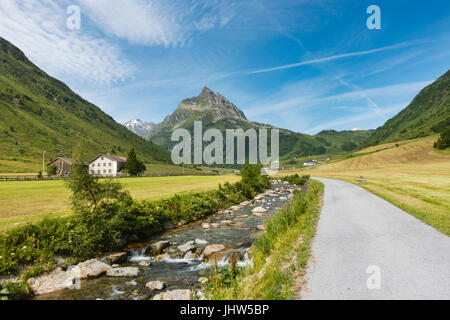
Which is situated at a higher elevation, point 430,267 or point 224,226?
point 430,267

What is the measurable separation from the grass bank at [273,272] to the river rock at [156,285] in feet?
7.44

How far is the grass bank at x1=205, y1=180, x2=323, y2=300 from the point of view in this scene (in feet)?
19.9

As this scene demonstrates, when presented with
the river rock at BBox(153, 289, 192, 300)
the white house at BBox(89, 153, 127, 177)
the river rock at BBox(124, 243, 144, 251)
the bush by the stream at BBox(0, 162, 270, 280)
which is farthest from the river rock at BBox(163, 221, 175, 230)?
the white house at BBox(89, 153, 127, 177)

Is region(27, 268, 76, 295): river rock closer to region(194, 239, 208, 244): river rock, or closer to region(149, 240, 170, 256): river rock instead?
region(149, 240, 170, 256): river rock

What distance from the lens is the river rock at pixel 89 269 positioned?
37.9ft

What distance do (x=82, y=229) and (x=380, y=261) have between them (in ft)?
49.8

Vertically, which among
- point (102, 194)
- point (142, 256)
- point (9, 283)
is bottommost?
point (142, 256)

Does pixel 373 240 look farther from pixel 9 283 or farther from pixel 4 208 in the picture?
pixel 4 208

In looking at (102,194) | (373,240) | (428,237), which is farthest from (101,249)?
(428,237)

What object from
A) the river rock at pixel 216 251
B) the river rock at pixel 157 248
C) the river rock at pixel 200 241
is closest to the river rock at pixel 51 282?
the river rock at pixel 157 248

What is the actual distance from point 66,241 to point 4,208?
38.1 feet

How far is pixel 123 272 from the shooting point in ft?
39.4

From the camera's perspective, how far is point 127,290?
10.3 m

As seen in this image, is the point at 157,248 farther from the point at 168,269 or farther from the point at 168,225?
the point at 168,225
